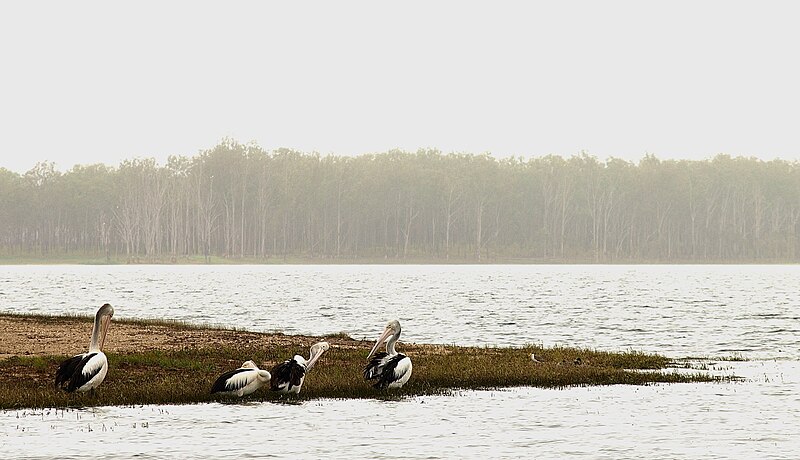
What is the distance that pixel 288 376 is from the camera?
915 inches

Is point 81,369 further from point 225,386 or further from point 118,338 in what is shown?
point 118,338

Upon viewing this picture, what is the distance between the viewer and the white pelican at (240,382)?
75.3 feet

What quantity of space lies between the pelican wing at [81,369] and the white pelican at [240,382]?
8.41 feet

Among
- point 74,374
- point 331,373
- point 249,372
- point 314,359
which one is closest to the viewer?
point 74,374

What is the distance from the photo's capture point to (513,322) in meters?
58.3

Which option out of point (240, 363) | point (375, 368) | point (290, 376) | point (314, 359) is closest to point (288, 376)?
point (290, 376)

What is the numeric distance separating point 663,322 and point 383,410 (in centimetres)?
4036

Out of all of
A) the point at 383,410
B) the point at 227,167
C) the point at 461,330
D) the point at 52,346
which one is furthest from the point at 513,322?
the point at 227,167

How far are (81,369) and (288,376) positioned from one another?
14.4 feet

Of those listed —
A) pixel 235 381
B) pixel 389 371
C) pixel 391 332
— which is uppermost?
pixel 391 332

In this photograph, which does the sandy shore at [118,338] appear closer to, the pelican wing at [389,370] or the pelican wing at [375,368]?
the pelican wing at [375,368]

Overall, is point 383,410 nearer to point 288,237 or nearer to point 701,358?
point 701,358

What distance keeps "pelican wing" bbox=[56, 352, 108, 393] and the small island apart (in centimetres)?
43

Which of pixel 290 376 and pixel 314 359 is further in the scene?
pixel 314 359
